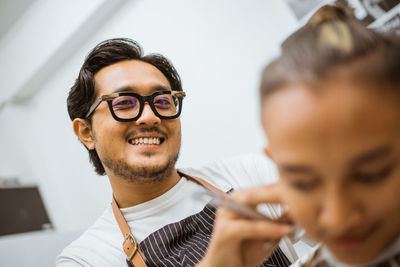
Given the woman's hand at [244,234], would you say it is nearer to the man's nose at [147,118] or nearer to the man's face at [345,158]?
the man's face at [345,158]

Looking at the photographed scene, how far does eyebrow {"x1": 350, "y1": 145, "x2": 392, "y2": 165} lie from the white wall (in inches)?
50.1

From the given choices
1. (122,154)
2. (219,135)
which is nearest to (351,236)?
(122,154)

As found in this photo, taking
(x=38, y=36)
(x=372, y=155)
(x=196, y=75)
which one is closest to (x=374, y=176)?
(x=372, y=155)

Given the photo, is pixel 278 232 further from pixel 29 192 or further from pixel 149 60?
pixel 29 192

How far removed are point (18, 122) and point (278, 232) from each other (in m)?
3.40

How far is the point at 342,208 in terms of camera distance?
1.36 feet

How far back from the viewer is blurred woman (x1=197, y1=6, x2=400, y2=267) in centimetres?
41

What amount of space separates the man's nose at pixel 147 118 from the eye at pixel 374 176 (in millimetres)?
927

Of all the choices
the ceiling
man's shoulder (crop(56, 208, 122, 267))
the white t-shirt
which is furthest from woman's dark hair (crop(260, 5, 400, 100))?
the ceiling

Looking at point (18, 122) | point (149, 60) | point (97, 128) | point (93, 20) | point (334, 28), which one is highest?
point (93, 20)

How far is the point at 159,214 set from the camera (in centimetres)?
124

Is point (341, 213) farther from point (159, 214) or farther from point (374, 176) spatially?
point (159, 214)

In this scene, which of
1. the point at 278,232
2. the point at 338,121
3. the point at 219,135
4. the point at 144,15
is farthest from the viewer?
the point at 144,15

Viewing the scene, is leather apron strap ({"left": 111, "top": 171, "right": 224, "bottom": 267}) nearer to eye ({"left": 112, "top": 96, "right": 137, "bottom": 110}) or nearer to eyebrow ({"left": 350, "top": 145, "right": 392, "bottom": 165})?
eye ({"left": 112, "top": 96, "right": 137, "bottom": 110})
